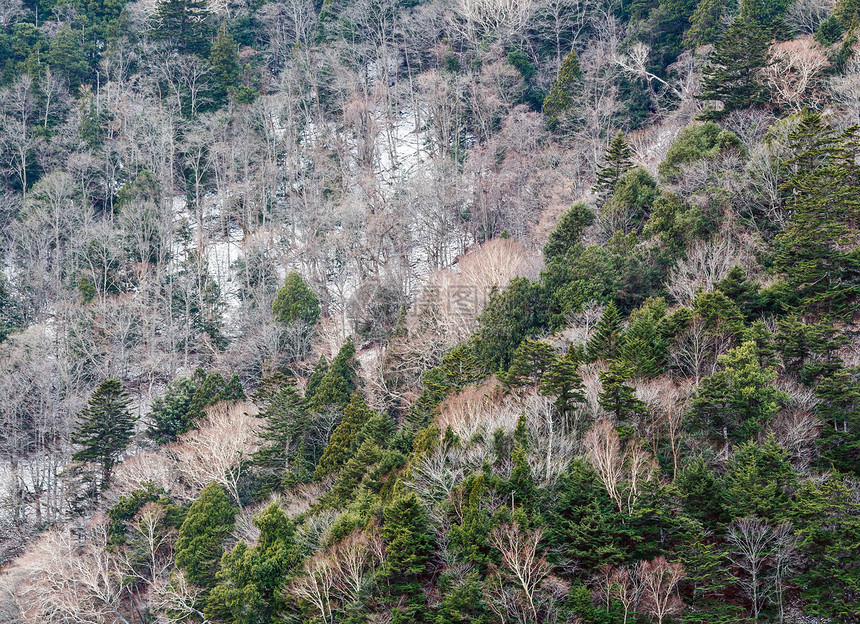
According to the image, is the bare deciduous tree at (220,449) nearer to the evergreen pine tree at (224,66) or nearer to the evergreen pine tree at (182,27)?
the evergreen pine tree at (224,66)

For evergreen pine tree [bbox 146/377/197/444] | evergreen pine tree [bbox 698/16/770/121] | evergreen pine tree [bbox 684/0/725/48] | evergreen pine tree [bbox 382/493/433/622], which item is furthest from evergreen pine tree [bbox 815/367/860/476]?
evergreen pine tree [bbox 684/0/725/48]

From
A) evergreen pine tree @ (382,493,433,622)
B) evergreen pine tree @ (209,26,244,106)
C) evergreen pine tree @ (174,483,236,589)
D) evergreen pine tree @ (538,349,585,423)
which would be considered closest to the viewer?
evergreen pine tree @ (382,493,433,622)

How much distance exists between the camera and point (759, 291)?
24188mm

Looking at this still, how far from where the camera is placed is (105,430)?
32.1 m

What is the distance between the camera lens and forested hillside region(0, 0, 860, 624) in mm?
19406

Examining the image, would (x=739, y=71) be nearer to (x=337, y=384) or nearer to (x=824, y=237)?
(x=824, y=237)

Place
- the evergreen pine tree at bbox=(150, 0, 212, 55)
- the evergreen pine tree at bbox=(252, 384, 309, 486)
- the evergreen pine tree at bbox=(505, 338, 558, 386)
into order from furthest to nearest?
1. the evergreen pine tree at bbox=(150, 0, 212, 55)
2. the evergreen pine tree at bbox=(252, 384, 309, 486)
3. the evergreen pine tree at bbox=(505, 338, 558, 386)

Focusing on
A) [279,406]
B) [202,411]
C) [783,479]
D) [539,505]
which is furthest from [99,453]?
Result: [783,479]

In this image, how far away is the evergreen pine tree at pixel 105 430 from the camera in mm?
31516

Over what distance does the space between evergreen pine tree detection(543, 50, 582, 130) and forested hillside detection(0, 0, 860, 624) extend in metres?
0.24

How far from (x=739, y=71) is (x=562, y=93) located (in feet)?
38.5

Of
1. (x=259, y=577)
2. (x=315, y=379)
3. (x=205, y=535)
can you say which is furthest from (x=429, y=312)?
(x=259, y=577)

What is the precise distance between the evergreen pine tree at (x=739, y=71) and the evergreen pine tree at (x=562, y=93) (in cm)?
1028

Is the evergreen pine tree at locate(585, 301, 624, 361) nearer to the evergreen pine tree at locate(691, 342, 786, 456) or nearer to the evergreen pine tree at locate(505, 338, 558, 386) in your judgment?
the evergreen pine tree at locate(505, 338, 558, 386)
